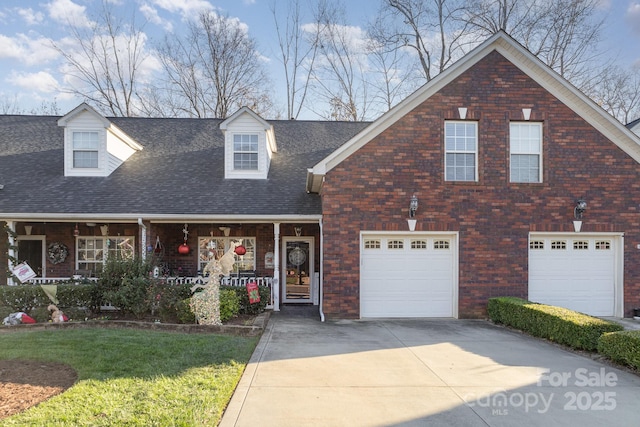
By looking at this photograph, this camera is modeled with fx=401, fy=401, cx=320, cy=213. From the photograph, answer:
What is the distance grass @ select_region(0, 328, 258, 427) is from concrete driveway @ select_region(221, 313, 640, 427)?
357 mm

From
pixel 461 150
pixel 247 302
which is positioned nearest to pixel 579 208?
pixel 461 150

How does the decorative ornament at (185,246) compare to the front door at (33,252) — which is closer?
the decorative ornament at (185,246)

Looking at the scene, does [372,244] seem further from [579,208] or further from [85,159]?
[85,159]

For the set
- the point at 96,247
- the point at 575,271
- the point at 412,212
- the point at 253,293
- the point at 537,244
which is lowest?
the point at 253,293

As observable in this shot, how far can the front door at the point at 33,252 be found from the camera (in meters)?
12.5

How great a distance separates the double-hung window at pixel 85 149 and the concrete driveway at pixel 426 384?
341 inches

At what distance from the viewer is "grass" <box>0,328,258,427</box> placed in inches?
166

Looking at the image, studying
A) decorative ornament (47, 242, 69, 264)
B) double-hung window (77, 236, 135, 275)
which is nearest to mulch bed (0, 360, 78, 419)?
double-hung window (77, 236, 135, 275)

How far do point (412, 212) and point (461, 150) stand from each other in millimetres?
2164

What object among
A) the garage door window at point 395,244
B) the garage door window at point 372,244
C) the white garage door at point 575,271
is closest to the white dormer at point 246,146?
the garage door window at point 372,244

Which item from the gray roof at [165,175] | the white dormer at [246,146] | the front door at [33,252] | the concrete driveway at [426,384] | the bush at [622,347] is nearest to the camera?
the concrete driveway at [426,384]

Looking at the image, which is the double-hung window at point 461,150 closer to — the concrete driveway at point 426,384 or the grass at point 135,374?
the concrete driveway at point 426,384

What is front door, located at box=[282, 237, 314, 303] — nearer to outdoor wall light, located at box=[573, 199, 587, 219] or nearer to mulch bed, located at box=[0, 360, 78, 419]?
outdoor wall light, located at box=[573, 199, 587, 219]

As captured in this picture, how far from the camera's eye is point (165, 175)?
503 inches
